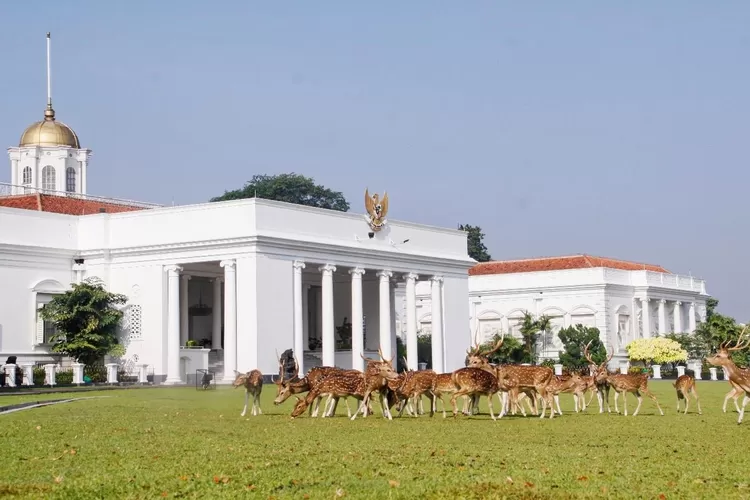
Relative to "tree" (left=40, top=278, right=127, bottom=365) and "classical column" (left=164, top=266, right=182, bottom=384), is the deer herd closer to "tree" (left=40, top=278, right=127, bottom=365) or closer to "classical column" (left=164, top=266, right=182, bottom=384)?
"classical column" (left=164, top=266, right=182, bottom=384)

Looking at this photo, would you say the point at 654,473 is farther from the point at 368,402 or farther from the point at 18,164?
the point at 18,164

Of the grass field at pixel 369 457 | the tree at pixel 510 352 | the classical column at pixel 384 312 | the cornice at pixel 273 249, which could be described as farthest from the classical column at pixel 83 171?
the grass field at pixel 369 457

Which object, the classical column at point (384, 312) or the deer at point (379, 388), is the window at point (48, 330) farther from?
the deer at point (379, 388)

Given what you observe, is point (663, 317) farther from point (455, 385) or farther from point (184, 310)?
point (455, 385)

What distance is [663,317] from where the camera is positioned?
99.5 m

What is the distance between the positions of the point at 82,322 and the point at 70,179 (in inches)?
662

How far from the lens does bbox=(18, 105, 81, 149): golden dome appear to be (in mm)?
71750

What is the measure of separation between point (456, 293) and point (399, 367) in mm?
5543

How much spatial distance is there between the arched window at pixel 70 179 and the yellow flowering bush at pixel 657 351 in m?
39.4

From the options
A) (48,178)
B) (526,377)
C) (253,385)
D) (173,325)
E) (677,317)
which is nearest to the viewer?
(526,377)

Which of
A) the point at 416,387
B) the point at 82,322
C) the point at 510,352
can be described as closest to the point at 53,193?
the point at 82,322

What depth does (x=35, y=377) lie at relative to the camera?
52.4 m

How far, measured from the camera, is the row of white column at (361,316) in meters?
59.7

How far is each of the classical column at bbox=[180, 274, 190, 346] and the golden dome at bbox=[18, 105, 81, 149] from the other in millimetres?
13756
